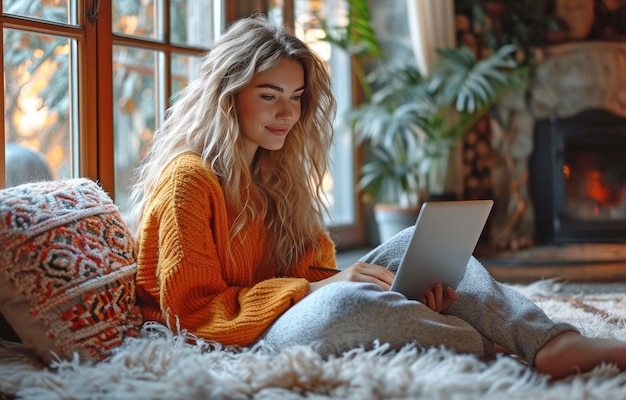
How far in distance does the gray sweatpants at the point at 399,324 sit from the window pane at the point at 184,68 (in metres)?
1.36

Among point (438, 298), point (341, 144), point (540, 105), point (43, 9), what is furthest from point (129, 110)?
point (438, 298)

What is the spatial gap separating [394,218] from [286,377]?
8.51 feet

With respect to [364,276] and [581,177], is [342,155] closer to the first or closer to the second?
[581,177]

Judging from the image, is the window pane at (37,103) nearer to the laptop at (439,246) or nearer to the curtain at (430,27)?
the laptop at (439,246)

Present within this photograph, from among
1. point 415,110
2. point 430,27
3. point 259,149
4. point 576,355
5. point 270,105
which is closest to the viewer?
point 576,355

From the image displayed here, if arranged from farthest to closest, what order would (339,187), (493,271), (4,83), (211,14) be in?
(339,187)
(493,271)
(211,14)
(4,83)

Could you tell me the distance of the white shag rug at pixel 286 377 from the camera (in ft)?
4.26

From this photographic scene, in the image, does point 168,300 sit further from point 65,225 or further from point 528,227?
point 528,227

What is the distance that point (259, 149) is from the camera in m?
1.99

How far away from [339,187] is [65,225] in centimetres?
285

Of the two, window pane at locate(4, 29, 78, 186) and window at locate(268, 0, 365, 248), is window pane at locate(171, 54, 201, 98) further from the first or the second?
window at locate(268, 0, 365, 248)

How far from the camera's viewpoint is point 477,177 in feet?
13.7

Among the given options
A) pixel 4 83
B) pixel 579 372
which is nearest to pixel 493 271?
pixel 579 372

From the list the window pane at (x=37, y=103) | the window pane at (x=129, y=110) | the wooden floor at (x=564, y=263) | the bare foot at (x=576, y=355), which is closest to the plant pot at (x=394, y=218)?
the wooden floor at (x=564, y=263)
